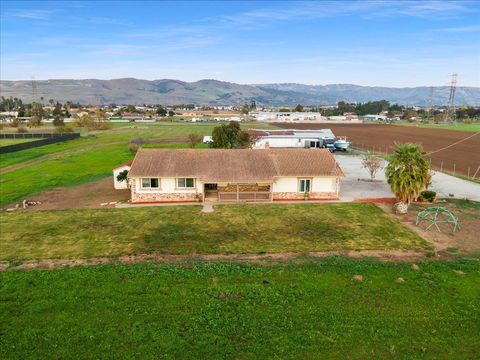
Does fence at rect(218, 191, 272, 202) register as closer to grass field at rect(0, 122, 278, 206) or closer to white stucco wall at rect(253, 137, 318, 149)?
grass field at rect(0, 122, 278, 206)

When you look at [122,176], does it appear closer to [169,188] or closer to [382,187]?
[169,188]

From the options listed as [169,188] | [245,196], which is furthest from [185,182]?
[245,196]

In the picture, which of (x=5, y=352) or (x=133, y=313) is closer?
(x=5, y=352)

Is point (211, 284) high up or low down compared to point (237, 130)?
down

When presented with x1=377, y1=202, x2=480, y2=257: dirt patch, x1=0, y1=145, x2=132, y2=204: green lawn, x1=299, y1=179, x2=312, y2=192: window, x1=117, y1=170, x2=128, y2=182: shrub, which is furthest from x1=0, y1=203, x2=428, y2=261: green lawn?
x1=0, y1=145, x2=132, y2=204: green lawn

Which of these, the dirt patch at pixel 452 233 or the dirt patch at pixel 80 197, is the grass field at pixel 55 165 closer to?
the dirt patch at pixel 80 197

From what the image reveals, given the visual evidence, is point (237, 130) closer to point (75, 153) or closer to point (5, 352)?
point (75, 153)

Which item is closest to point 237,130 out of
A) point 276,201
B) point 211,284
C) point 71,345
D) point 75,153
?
point 276,201

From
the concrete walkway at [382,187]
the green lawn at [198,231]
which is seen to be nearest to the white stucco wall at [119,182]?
the green lawn at [198,231]
